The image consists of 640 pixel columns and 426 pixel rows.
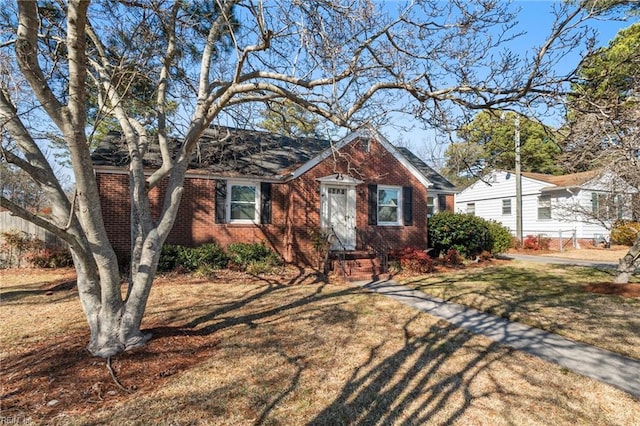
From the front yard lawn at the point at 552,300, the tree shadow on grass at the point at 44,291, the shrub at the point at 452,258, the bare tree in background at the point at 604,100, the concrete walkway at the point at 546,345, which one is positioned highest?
the bare tree in background at the point at 604,100

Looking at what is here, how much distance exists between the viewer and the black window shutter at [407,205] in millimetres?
13844

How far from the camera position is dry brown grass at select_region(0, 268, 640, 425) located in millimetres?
3260

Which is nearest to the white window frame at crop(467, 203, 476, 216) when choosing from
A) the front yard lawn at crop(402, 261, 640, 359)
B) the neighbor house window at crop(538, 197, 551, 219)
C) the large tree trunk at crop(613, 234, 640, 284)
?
the neighbor house window at crop(538, 197, 551, 219)

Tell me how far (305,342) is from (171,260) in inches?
270

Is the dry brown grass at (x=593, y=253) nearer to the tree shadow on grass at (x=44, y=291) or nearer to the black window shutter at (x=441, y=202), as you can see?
the black window shutter at (x=441, y=202)

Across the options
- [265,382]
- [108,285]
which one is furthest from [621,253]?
[108,285]

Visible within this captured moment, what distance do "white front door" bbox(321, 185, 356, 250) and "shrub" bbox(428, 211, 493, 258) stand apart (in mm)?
3899

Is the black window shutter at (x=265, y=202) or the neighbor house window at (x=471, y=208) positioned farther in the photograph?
the neighbor house window at (x=471, y=208)

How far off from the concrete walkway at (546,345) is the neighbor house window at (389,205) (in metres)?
6.05

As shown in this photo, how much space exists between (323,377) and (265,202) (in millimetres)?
9037

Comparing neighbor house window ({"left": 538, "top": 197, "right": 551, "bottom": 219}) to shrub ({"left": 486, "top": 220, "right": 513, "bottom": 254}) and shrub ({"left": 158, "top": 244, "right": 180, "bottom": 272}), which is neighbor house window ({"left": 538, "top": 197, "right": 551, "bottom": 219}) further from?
shrub ({"left": 158, "top": 244, "right": 180, "bottom": 272})

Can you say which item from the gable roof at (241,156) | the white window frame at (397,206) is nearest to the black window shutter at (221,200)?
the gable roof at (241,156)

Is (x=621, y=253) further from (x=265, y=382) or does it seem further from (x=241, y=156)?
(x=265, y=382)

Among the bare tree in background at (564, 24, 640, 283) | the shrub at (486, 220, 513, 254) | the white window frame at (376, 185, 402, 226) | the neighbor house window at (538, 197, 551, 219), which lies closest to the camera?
the bare tree in background at (564, 24, 640, 283)
